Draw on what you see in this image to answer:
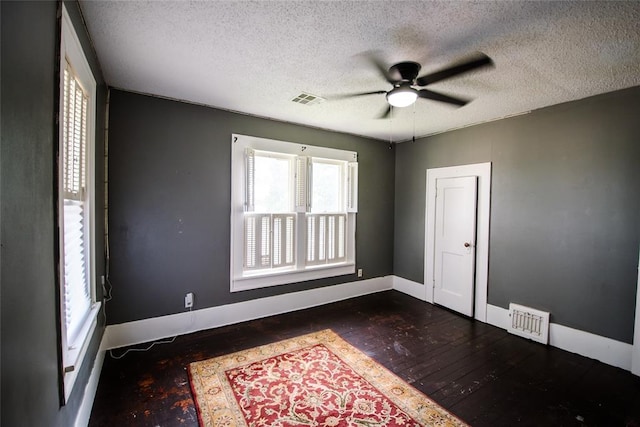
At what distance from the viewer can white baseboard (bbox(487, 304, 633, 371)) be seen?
2.57 m

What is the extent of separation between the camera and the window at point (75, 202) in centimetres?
139

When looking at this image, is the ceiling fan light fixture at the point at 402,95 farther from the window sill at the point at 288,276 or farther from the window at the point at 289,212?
the window sill at the point at 288,276

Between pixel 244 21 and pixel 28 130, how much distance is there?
1246 mm

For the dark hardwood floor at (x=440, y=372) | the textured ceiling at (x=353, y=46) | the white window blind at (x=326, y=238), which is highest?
the textured ceiling at (x=353, y=46)

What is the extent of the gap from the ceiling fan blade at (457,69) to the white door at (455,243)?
6.24 feet

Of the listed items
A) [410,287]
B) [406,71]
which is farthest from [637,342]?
[406,71]

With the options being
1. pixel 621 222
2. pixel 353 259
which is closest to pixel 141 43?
pixel 353 259

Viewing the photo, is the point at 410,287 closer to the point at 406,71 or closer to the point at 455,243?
the point at 455,243

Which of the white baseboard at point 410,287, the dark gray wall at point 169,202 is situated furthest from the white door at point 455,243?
the dark gray wall at point 169,202

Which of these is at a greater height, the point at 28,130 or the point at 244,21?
the point at 244,21

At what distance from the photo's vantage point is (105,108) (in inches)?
105

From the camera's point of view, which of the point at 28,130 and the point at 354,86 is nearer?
the point at 28,130

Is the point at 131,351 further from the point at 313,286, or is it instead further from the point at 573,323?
the point at 573,323

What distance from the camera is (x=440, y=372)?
8.20ft
